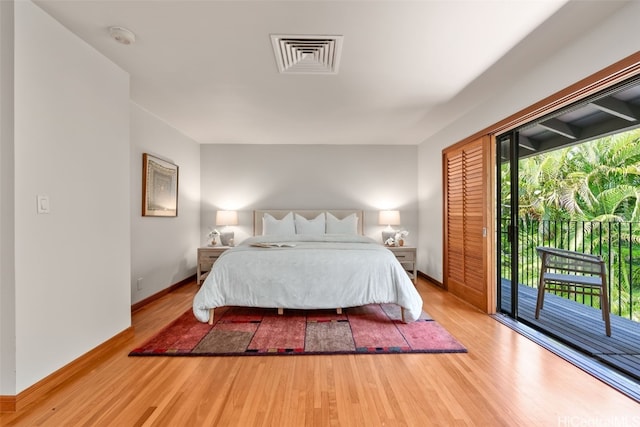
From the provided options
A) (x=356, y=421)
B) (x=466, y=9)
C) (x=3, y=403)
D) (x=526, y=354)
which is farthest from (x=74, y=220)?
(x=526, y=354)

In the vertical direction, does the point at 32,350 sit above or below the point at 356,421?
above

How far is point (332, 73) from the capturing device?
244 cm

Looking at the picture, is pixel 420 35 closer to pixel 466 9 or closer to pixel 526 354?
pixel 466 9

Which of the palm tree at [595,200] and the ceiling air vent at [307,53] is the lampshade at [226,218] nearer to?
the ceiling air vent at [307,53]

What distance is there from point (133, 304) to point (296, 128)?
3037mm

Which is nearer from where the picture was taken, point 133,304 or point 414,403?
point 414,403

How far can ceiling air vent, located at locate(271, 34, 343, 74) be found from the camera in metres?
1.99

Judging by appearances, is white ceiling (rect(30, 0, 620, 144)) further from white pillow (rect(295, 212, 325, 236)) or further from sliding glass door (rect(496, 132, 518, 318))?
white pillow (rect(295, 212, 325, 236))

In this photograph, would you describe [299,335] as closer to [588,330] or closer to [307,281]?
[307,281]

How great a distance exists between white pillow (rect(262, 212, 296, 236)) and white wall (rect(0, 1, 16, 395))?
117 inches

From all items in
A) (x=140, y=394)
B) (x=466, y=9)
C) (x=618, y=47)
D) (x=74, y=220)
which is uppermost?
(x=466, y=9)

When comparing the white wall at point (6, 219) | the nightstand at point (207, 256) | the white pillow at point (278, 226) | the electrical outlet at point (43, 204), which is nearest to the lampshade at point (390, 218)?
the white pillow at point (278, 226)

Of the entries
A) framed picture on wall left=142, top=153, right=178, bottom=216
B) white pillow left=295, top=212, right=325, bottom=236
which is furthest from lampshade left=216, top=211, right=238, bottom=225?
white pillow left=295, top=212, right=325, bottom=236

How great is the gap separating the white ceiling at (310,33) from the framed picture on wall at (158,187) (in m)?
0.65
